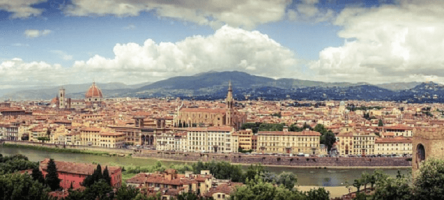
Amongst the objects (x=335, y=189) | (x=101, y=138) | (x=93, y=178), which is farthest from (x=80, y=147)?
(x=335, y=189)

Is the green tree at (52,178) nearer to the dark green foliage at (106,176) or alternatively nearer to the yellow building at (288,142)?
the dark green foliage at (106,176)

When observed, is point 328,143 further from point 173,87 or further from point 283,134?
point 173,87

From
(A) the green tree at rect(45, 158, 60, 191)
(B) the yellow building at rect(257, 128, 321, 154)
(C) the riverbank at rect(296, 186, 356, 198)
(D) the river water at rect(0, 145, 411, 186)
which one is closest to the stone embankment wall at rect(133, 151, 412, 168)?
(D) the river water at rect(0, 145, 411, 186)

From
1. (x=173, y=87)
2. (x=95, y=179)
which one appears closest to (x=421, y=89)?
(x=173, y=87)

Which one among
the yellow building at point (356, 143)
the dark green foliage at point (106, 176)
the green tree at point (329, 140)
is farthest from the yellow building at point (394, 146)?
the dark green foliage at point (106, 176)

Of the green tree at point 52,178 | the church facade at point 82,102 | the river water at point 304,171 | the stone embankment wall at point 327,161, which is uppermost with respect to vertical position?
the church facade at point 82,102

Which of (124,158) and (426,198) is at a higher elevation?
(426,198)
